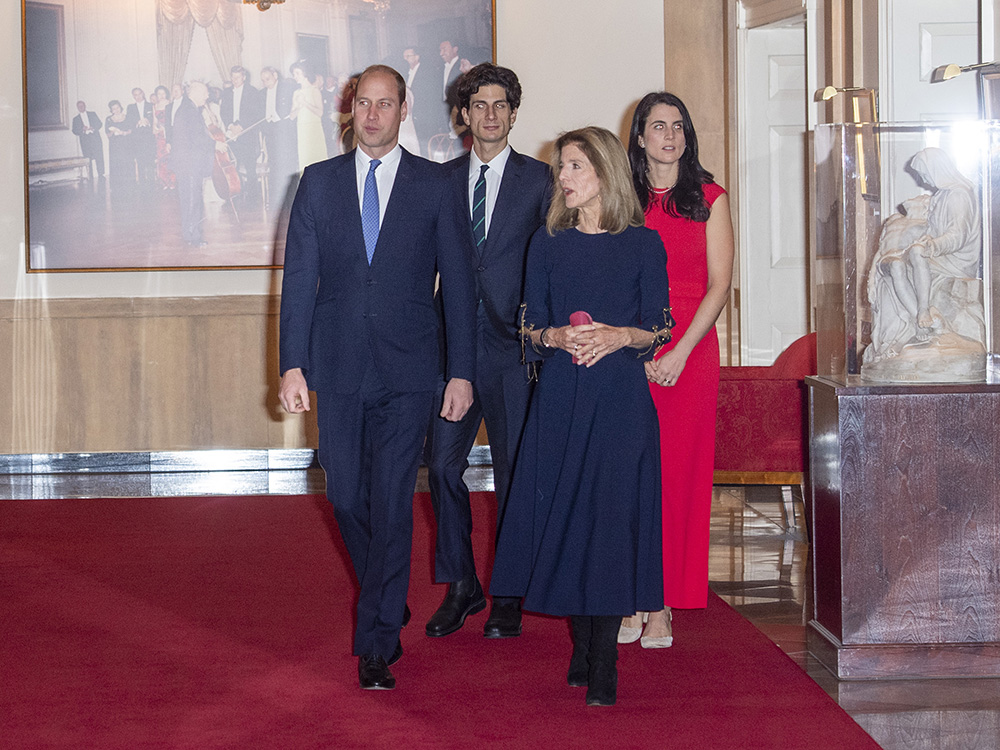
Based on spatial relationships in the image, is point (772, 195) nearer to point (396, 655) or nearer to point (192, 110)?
point (192, 110)

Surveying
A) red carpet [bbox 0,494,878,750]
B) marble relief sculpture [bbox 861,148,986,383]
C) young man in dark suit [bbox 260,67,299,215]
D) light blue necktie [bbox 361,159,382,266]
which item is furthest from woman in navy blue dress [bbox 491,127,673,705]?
young man in dark suit [bbox 260,67,299,215]

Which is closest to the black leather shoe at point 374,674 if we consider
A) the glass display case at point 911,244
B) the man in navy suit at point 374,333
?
the man in navy suit at point 374,333

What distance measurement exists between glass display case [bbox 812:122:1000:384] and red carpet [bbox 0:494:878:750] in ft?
3.28

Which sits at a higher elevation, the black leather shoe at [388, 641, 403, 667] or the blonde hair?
the blonde hair

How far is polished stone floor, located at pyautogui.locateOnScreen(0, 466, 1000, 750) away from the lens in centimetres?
302

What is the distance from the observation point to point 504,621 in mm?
3846

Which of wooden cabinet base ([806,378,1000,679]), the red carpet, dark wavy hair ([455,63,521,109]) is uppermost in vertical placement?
dark wavy hair ([455,63,521,109])

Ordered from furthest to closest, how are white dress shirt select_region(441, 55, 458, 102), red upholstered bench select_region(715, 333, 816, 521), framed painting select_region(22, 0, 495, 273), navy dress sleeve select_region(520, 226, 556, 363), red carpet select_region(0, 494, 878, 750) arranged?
white dress shirt select_region(441, 55, 458, 102) < framed painting select_region(22, 0, 495, 273) < red upholstered bench select_region(715, 333, 816, 521) < navy dress sleeve select_region(520, 226, 556, 363) < red carpet select_region(0, 494, 878, 750)

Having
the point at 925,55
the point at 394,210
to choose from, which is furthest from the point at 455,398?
the point at 925,55

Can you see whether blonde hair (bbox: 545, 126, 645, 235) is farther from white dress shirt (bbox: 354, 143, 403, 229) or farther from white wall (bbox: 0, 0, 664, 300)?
white wall (bbox: 0, 0, 664, 300)

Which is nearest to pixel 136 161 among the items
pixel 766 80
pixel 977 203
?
pixel 766 80

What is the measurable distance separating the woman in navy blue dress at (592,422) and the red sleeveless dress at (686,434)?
0.52 meters

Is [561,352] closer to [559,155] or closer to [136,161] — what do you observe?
[559,155]

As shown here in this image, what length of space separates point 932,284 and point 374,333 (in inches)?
62.7
